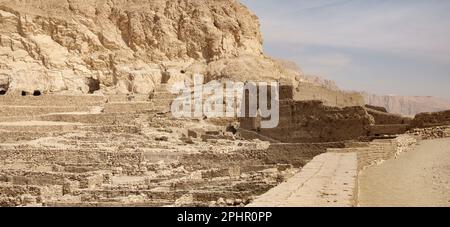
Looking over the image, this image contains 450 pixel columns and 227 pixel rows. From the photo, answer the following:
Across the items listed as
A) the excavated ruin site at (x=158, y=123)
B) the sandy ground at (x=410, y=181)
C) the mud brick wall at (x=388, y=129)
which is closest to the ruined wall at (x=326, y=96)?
the excavated ruin site at (x=158, y=123)

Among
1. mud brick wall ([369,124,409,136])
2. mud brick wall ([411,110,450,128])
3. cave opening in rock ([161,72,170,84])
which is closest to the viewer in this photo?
mud brick wall ([369,124,409,136])

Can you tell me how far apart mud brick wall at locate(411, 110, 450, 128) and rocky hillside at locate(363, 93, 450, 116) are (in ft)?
316

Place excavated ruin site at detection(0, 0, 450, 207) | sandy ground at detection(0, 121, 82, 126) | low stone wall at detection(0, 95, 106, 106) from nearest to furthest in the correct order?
excavated ruin site at detection(0, 0, 450, 207) < sandy ground at detection(0, 121, 82, 126) < low stone wall at detection(0, 95, 106, 106)

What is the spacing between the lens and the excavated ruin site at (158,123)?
12.4 meters

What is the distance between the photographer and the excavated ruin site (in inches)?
490

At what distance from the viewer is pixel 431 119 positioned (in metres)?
22.1

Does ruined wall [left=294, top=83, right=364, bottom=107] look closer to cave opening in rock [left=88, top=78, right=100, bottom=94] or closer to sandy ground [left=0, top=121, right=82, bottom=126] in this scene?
sandy ground [left=0, top=121, right=82, bottom=126]

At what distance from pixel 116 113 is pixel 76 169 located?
1729 cm

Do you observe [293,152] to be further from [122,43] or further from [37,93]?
[122,43]

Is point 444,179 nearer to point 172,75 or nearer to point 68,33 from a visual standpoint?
point 172,75

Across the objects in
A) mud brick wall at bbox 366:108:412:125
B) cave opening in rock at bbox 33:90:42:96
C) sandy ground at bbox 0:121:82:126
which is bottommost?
sandy ground at bbox 0:121:82:126

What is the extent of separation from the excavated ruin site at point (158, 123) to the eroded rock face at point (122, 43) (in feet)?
0.35

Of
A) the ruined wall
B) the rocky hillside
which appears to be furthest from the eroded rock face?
the rocky hillside

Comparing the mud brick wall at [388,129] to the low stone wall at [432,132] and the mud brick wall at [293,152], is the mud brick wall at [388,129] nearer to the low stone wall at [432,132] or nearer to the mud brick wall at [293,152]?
the low stone wall at [432,132]
